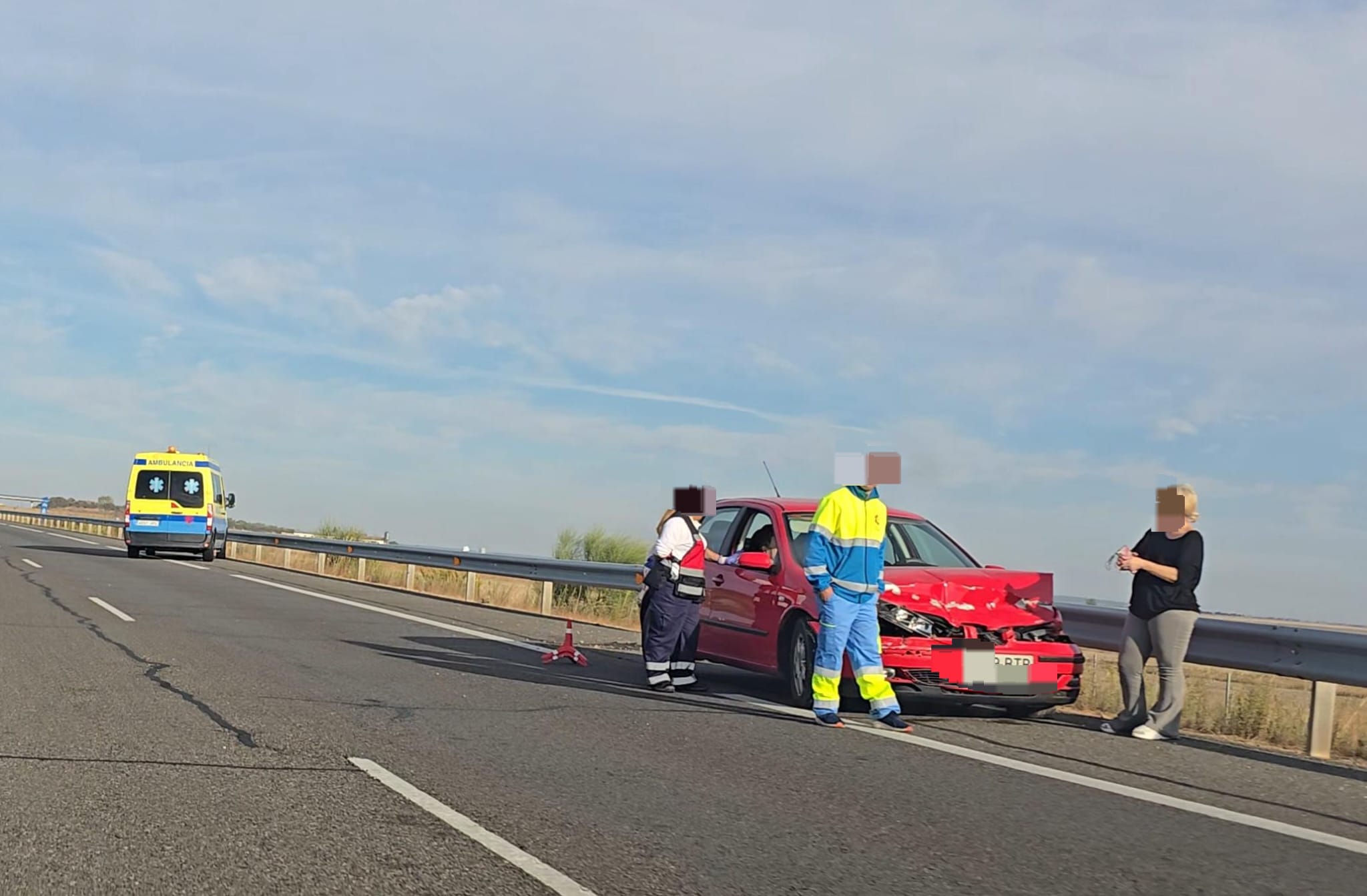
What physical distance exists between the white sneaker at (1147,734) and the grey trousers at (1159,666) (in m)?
0.02

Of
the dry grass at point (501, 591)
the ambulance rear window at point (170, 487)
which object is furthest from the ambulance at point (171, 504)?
the dry grass at point (501, 591)

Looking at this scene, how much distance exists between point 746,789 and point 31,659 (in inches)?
283

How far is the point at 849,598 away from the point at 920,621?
0.67 m

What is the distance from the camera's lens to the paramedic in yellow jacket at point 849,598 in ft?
27.8

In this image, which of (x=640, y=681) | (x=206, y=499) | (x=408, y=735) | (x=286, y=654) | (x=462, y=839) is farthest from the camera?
(x=206, y=499)

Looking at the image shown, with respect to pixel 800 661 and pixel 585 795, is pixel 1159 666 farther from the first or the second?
pixel 585 795

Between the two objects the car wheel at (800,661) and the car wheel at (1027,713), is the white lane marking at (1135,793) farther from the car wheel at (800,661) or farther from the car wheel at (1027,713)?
the car wheel at (1027,713)

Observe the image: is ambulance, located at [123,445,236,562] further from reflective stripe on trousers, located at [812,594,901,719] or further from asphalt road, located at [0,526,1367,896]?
reflective stripe on trousers, located at [812,594,901,719]

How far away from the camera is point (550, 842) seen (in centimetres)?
545

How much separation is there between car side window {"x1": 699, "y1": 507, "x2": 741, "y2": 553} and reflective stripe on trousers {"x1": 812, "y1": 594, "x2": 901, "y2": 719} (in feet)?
9.26

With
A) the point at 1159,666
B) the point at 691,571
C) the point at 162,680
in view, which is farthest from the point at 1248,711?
the point at 162,680

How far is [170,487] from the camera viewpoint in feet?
105

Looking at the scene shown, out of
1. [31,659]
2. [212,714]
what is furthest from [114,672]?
[212,714]

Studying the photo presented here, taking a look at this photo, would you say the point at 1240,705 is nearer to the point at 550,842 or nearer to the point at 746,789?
the point at 746,789
